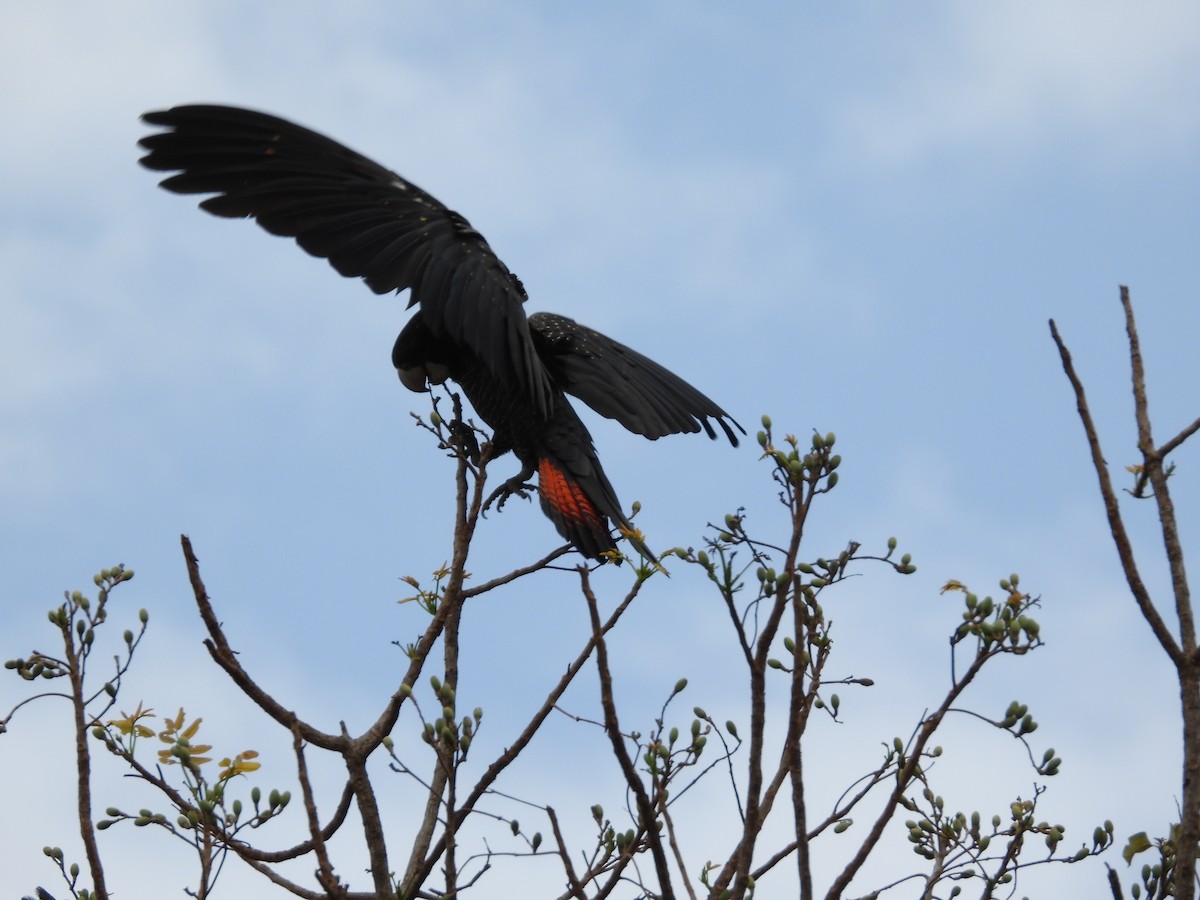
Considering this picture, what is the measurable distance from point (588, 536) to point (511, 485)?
73 centimetres

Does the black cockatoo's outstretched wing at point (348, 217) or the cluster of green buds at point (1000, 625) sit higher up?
the black cockatoo's outstretched wing at point (348, 217)

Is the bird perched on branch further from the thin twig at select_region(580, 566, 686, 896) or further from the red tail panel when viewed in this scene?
the thin twig at select_region(580, 566, 686, 896)

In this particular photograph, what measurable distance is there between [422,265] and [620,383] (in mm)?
1340

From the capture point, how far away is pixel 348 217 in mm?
5230

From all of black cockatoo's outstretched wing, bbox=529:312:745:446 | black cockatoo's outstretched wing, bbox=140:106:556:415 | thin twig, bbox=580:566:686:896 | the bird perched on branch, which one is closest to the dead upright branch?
thin twig, bbox=580:566:686:896

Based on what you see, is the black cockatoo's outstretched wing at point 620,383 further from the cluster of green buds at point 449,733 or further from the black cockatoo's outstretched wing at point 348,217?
the cluster of green buds at point 449,733

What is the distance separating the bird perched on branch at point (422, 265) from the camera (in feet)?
16.4

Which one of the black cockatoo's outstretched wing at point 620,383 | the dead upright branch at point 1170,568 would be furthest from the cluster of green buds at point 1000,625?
the black cockatoo's outstretched wing at point 620,383

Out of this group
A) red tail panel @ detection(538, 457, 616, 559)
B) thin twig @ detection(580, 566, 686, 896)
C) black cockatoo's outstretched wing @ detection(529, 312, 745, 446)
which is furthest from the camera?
black cockatoo's outstretched wing @ detection(529, 312, 745, 446)

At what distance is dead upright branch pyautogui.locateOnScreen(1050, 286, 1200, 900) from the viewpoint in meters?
2.56

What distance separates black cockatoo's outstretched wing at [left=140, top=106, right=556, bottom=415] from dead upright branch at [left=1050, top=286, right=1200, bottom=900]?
254 centimetres

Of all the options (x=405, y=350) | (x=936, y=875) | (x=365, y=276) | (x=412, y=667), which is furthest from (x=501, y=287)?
(x=936, y=875)

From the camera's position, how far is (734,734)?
359 centimetres

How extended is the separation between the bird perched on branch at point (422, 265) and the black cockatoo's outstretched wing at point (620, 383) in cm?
2
